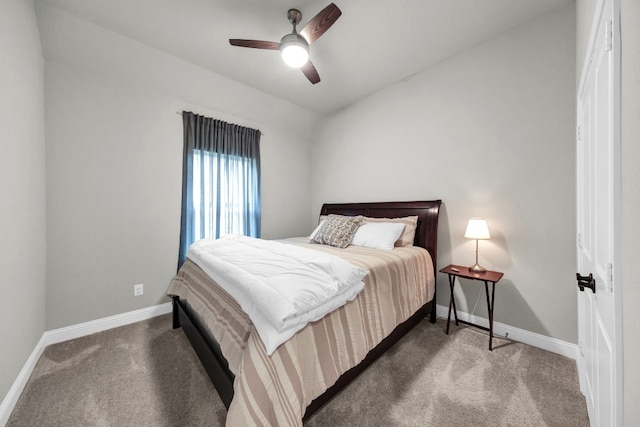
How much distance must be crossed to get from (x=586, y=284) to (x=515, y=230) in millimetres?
1260

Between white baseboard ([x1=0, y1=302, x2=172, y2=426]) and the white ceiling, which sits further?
the white ceiling

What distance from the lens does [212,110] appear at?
3.15 metres

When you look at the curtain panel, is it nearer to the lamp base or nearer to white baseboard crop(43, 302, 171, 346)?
white baseboard crop(43, 302, 171, 346)

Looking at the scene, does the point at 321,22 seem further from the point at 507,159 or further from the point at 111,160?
the point at 111,160

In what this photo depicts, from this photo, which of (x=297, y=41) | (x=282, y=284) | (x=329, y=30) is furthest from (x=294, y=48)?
(x=282, y=284)

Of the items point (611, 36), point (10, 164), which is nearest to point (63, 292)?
point (10, 164)

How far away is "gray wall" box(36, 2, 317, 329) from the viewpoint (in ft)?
7.20

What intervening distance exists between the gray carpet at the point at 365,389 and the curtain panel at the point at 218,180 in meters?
1.26

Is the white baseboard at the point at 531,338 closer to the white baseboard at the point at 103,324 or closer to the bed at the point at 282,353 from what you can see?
the bed at the point at 282,353

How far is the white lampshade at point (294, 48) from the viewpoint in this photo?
183cm

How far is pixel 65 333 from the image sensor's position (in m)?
2.20

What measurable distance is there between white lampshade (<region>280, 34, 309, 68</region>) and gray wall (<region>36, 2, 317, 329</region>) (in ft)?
4.64

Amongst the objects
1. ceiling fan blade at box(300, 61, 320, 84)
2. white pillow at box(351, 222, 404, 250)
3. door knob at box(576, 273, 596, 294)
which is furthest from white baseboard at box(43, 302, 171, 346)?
door knob at box(576, 273, 596, 294)

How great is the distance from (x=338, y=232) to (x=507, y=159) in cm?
183
